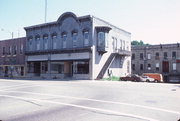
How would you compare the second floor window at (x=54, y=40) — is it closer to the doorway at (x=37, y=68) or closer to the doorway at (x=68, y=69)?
the doorway at (x=68, y=69)

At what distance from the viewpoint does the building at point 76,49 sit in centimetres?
3238

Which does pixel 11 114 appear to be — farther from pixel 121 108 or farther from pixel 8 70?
pixel 8 70

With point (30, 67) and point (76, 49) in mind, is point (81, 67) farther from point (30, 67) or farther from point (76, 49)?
point (30, 67)

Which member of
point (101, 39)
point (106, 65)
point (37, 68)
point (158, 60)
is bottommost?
point (37, 68)

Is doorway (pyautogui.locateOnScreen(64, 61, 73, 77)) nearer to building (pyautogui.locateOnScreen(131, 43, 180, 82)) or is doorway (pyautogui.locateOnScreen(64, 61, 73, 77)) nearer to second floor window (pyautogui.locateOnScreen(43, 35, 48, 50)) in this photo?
second floor window (pyautogui.locateOnScreen(43, 35, 48, 50))

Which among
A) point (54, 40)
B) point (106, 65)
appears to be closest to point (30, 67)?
point (54, 40)

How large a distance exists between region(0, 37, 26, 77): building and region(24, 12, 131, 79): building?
2619mm

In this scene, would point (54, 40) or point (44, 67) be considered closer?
point (54, 40)

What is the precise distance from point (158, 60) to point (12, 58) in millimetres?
39028

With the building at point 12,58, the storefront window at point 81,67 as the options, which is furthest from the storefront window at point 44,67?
the storefront window at point 81,67

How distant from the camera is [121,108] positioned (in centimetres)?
945

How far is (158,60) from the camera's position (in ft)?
177

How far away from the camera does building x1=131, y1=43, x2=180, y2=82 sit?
51875mm

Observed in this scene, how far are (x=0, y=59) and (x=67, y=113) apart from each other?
45.8 metres
